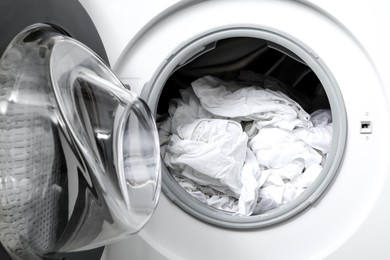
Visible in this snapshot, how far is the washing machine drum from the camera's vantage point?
0.60 meters

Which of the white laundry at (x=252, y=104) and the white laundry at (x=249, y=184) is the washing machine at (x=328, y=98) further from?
the white laundry at (x=252, y=104)

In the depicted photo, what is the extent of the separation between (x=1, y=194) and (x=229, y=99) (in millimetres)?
734

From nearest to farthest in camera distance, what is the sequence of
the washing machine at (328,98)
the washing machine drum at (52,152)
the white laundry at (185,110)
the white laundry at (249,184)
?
the washing machine drum at (52,152)
the washing machine at (328,98)
the white laundry at (249,184)
the white laundry at (185,110)

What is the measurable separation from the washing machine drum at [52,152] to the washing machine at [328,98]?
0.81 ft

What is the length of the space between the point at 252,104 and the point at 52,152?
0.66m

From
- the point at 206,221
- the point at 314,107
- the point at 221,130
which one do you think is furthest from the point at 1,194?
the point at 314,107

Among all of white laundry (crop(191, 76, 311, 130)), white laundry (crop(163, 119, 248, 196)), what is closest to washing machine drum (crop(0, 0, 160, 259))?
white laundry (crop(163, 119, 248, 196))

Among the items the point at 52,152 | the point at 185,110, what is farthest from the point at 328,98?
the point at 52,152

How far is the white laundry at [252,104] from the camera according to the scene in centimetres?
115

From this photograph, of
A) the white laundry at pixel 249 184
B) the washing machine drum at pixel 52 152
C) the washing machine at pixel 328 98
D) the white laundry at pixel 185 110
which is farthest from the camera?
the white laundry at pixel 185 110

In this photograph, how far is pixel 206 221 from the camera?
3.25ft

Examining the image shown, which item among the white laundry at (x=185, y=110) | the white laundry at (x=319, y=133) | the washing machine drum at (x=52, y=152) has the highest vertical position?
the white laundry at (x=319, y=133)

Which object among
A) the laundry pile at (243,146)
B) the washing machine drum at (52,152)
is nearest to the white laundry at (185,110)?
the laundry pile at (243,146)

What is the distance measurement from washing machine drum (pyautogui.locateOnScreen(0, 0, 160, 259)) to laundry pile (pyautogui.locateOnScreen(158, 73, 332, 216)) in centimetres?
37
